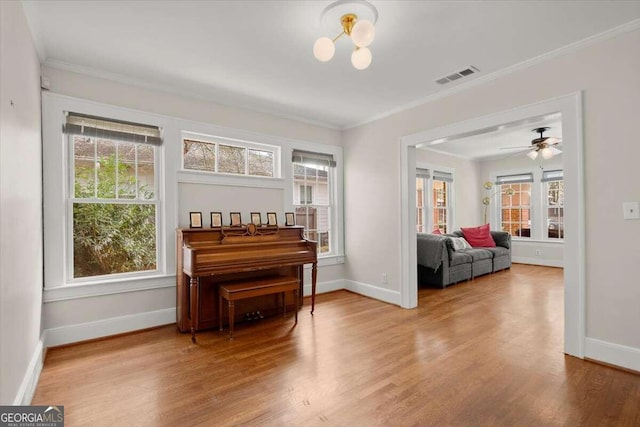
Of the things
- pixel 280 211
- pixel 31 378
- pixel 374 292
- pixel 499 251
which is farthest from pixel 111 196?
pixel 499 251

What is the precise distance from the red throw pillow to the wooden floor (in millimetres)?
3096

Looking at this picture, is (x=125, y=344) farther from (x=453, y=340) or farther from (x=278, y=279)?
(x=453, y=340)

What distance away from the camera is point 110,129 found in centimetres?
311

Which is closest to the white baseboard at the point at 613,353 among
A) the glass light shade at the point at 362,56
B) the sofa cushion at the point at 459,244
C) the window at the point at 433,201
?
the glass light shade at the point at 362,56

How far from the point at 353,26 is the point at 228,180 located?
245cm

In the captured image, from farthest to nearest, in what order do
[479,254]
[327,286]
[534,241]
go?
[534,241] → [479,254] → [327,286]

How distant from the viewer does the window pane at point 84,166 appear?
3.04 metres

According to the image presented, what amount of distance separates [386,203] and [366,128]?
3.98ft

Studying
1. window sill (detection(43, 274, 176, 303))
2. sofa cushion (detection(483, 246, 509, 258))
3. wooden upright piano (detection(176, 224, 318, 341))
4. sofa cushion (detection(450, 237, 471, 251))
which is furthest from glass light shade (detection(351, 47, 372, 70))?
sofa cushion (detection(483, 246, 509, 258))

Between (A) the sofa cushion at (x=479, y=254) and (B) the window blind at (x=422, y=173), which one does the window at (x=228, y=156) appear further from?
(A) the sofa cushion at (x=479, y=254)

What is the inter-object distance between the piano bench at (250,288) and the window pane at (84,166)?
1.65 m

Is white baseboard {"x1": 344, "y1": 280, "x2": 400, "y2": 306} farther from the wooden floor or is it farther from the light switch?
the light switch

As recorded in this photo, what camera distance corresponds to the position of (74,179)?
301cm

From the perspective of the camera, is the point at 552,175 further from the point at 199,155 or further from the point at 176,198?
the point at 176,198
